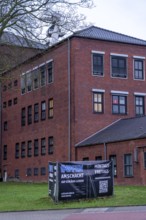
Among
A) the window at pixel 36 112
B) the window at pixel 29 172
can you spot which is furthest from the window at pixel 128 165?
the window at pixel 29 172

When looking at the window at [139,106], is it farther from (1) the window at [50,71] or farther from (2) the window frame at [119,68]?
(1) the window at [50,71]

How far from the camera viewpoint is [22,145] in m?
58.5

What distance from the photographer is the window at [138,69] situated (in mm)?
50125

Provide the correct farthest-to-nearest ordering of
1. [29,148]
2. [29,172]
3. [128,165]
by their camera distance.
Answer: [29,148] → [29,172] → [128,165]

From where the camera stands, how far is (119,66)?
49.4m

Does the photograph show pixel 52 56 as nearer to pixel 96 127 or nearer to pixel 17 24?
pixel 96 127

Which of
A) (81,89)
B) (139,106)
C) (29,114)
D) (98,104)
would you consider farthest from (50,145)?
(139,106)

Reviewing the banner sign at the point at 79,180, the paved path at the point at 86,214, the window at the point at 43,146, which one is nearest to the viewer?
the paved path at the point at 86,214

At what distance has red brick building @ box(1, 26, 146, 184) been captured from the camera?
47156 mm

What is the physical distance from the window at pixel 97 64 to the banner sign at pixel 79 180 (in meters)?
24.6

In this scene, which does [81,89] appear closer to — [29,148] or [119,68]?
[119,68]

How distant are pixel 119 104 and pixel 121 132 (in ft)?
23.4

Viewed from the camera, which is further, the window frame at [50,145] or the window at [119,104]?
the window frame at [50,145]

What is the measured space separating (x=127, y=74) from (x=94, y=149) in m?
9.51
